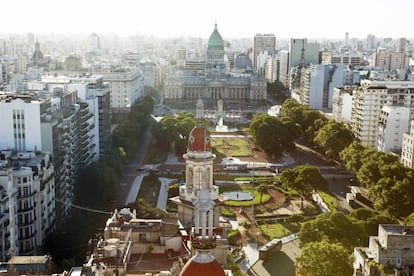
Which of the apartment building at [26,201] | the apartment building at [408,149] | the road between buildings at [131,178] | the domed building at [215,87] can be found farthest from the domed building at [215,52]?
the apartment building at [26,201]

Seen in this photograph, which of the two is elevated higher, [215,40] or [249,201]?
[215,40]

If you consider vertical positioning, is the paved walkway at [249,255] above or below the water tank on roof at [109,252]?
below

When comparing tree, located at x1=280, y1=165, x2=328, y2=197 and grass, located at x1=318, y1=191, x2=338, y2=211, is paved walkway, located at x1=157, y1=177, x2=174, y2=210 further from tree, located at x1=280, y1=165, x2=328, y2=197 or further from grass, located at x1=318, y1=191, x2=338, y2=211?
grass, located at x1=318, y1=191, x2=338, y2=211

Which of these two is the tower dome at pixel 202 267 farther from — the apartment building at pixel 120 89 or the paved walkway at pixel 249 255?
the apartment building at pixel 120 89

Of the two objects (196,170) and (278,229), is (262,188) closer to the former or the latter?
(278,229)

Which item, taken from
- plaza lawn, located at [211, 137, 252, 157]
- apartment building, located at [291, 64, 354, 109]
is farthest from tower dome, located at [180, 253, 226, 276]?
apartment building, located at [291, 64, 354, 109]

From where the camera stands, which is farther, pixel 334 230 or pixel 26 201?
pixel 26 201

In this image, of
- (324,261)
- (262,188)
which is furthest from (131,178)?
(324,261)
